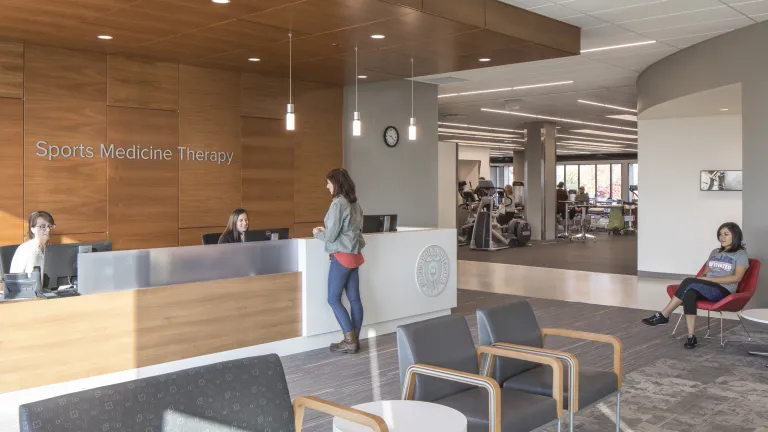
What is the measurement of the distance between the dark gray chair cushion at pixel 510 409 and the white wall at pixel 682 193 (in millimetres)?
8700

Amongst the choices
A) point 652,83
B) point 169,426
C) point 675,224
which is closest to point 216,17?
point 169,426

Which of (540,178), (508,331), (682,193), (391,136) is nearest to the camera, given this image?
(508,331)

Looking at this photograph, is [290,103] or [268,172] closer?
[290,103]

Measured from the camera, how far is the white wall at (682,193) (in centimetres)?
1102

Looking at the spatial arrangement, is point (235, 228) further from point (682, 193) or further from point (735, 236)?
point (682, 193)

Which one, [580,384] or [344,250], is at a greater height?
[344,250]

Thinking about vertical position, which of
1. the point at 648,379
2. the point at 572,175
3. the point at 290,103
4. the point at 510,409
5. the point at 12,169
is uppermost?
the point at 572,175

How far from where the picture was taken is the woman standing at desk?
6.34 metres

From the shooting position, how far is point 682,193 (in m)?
11.4

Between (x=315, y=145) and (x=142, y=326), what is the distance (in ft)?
15.8

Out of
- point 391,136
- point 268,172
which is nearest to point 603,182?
point 391,136

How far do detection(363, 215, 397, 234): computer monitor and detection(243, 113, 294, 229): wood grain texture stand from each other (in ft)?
6.53

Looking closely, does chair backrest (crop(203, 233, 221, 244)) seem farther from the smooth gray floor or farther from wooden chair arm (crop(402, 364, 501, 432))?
wooden chair arm (crop(402, 364, 501, 432))

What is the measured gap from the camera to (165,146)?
820cm
